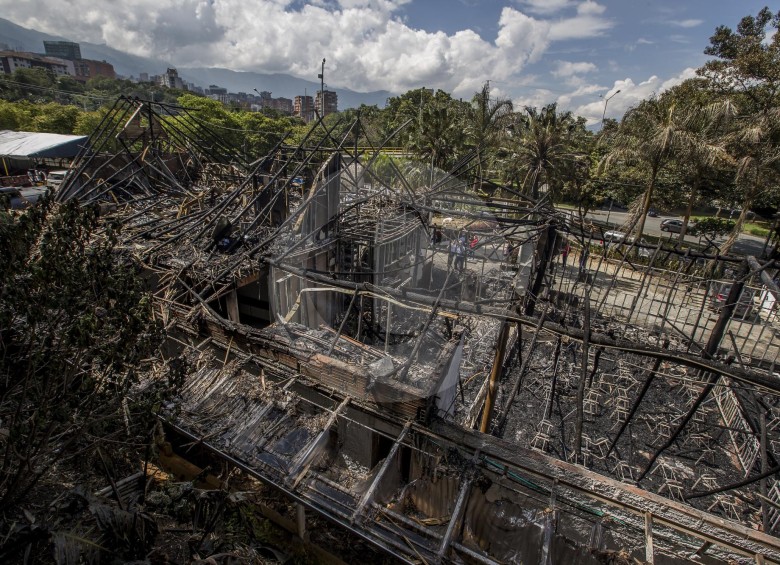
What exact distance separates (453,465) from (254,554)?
275cm

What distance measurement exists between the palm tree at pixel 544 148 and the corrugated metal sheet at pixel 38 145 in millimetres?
34887

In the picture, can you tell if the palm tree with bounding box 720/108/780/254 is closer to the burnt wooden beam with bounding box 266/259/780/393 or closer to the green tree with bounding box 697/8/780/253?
the green tree with bounding box 697/8/780/253

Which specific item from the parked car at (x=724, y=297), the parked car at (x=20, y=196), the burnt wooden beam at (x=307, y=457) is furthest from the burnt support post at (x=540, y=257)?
the parked car at (x=20, y=196)

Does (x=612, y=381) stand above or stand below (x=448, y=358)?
below

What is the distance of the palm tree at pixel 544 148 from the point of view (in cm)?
2066

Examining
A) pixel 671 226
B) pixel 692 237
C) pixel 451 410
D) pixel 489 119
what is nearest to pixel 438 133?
pixel 489 119

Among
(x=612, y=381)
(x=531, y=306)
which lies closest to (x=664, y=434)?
(x=612, y=381)

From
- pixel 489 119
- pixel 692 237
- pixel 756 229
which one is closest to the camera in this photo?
pixel 489 119

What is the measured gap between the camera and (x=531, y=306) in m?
13.3

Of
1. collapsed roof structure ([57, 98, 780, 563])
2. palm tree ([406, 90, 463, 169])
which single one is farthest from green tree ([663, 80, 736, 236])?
palm tree ([406, 90, 463, 169])

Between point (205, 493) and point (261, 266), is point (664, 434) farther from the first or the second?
point (261, 266)

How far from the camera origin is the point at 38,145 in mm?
34062

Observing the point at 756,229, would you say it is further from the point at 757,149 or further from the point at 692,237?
the point at 757,149

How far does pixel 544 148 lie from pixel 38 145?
1639 inches
